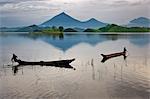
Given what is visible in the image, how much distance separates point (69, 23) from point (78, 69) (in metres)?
0.69

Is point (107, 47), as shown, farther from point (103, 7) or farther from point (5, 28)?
point (5, 28)

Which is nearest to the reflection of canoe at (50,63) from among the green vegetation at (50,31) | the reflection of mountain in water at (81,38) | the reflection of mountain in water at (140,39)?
the reflection of mountain in water at (81,38)

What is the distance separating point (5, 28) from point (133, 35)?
180cm

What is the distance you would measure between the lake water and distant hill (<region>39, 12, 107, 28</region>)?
0.17 metres

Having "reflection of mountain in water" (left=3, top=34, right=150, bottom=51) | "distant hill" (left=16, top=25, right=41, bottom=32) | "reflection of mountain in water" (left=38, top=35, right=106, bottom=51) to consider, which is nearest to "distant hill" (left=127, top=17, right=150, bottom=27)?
"reflection of mountain in water" (left=3, top=34, right=150, bottom=51)

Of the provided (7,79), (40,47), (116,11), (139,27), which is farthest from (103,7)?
(7,79)

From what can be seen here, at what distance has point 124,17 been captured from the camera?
4.74 meters

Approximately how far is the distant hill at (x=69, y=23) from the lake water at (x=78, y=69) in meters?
0.17

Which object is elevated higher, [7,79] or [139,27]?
[139,27]

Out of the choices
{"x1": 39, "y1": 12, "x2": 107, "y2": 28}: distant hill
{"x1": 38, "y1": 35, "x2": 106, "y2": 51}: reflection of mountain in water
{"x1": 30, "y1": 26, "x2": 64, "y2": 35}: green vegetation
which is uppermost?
{"x1": 39, "y1": 12, "x2": 107, "y2": 28}: distant hill

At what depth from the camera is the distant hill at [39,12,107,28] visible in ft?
15.4

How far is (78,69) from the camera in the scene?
4980 millimetres

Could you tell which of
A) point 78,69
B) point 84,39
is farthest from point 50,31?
point 78,69

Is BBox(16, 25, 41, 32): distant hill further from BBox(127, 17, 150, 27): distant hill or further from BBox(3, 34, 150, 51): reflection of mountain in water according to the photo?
BBox(127, 17, 150, 27): distant hill
